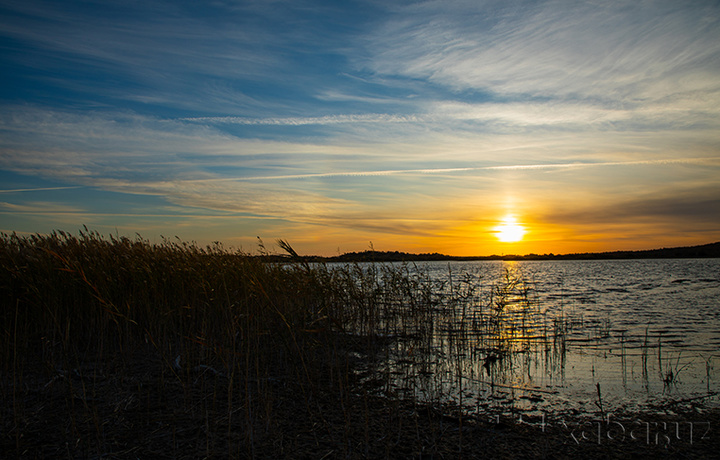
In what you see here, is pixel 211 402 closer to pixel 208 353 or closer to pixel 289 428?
pixel 289 428

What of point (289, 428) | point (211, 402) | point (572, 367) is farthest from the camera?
point (572, 367)

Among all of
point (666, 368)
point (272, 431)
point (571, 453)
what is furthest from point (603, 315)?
point (272, 431)

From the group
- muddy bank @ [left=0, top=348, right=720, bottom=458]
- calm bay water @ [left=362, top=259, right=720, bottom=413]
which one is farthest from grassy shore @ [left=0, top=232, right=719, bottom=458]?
calm bay water @ [left=362, top=259, right=720, bottom=413]

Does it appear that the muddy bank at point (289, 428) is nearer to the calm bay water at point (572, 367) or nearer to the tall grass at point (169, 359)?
the tall grass at point (169, 359)

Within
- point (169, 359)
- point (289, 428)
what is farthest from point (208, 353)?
point (289, 428)

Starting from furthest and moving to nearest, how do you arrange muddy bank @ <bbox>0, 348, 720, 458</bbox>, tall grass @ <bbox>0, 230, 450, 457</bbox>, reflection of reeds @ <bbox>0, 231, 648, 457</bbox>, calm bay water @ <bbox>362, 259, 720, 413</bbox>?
1. calm bay water @ <bbox>362, 259, 720, 413</bbox>
2. reflection of reeds @ <bbox>0, 231, 648, 457</bbox>
3. tall grass @ <bbox>0, 230, 450, 457</bbox>
4. muddy bank @ <bbox>0, 348, 720, 458</bbox>

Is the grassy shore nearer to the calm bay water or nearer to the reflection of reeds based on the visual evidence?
the reflection of reeds

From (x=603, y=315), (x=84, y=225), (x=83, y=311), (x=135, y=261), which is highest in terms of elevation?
(x=84, y=225)

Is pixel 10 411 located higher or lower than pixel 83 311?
lower

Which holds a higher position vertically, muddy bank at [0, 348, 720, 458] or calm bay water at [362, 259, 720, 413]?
muddy bank at [0, 348, 720, 458]

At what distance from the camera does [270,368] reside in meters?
8.03

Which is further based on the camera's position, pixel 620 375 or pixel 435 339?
pixel 435 339

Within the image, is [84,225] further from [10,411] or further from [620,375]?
[620,375]

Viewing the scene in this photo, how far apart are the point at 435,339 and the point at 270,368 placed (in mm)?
5729
